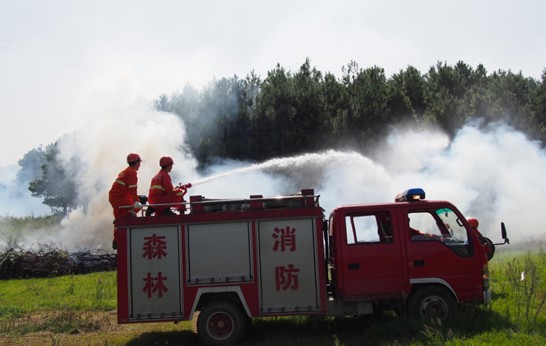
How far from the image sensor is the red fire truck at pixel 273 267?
27.0 ft

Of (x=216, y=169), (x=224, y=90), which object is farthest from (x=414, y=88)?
(x=216, y=169)

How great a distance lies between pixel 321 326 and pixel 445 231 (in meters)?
2.80

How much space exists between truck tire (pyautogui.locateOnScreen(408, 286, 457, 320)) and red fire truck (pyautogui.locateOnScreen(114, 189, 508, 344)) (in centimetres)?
2

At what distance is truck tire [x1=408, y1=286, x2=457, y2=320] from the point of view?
326 inches

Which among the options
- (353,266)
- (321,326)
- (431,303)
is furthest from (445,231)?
(321,326)

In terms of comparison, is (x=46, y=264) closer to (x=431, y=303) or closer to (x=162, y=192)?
(x=162, y=192)

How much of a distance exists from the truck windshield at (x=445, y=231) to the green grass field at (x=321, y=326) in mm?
822

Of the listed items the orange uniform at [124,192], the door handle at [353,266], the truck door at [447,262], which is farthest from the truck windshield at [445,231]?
the orange uniform at [124,192]

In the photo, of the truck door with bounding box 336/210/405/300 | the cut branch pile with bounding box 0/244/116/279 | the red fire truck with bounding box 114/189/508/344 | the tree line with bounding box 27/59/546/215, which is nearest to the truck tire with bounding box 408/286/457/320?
the red fire truck with bounding box 114/189/508/344

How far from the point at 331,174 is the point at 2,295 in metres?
13.9

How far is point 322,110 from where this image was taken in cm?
2953

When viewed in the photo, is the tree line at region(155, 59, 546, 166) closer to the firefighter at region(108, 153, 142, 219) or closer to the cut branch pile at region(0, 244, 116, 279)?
the cut branch pile at region(0, 244, 116, 279)

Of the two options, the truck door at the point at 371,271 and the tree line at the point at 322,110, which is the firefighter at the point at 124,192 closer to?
the truck door at the point at 371,271

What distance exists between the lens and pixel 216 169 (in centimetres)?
2773
